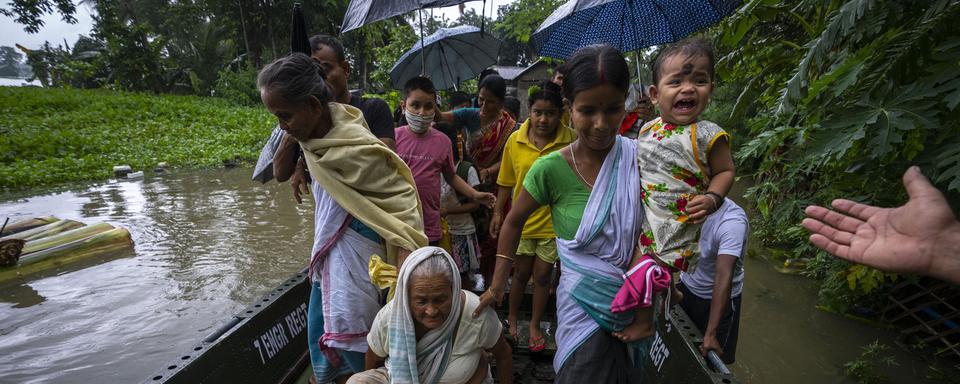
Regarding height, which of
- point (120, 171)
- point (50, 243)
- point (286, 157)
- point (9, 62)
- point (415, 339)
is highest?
point (9, 62)

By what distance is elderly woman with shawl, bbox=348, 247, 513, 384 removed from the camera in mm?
1691

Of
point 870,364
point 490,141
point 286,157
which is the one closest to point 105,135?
point 490,141

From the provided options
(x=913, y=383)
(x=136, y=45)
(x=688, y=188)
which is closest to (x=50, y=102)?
(x=136, y=45)

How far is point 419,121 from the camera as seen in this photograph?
283 cm

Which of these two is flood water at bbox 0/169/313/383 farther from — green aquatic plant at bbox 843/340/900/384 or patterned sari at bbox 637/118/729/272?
green aquatic plant at bbox 843/340/900/384

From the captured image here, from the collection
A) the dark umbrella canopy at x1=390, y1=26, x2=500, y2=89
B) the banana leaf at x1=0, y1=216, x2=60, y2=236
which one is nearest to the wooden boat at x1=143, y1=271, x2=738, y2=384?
the dark umbrella canopy at x1=390, y1=26, x2=500, y2=89

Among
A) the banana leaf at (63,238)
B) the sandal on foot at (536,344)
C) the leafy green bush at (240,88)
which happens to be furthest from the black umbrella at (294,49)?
the leafy green bush at (240,88)

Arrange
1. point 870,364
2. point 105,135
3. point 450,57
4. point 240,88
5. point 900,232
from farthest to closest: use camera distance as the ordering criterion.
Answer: point 240,88 → point 105,135 → point 450,57 → point 870,364 → point 900,232

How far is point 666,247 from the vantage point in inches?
60.6

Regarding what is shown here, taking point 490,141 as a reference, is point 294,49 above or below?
above

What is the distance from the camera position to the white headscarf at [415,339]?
1.69 metres

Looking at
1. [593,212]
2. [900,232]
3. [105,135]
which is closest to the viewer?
[900,232]

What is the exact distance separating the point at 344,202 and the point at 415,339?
1.97 feet

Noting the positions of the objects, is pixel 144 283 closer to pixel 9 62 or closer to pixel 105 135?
pixel 105 135
